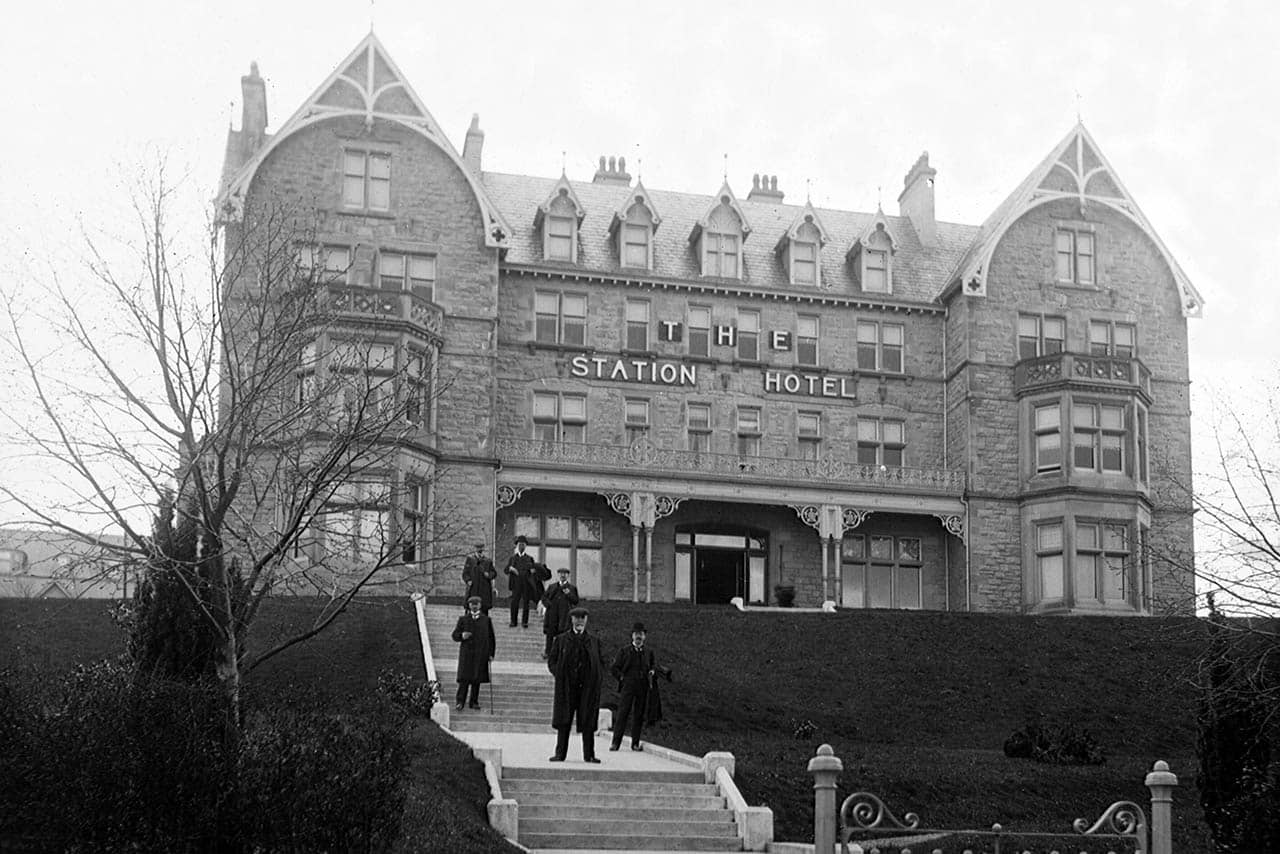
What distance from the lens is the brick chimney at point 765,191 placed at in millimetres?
52875

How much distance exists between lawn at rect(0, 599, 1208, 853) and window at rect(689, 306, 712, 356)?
9.62 metres

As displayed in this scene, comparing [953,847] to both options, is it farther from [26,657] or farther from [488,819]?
[26,657]

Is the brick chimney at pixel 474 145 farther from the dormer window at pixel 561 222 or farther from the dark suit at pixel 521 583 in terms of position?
the dark suit at pixel 521 583

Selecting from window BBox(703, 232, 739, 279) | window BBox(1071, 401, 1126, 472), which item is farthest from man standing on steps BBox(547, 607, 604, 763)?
window BBox(703, 232, 739, 279)

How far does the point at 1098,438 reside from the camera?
144 feet

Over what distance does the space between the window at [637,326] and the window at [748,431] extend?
314cm

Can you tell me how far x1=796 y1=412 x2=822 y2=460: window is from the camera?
149 ft

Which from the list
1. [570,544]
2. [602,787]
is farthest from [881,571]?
[602,787]

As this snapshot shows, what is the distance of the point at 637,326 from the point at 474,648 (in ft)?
68.5

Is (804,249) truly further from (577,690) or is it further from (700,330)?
(577,690)

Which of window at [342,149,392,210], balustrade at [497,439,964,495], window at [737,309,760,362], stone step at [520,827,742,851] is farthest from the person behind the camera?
window at [737,309,760,362]

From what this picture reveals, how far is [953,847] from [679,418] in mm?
26424

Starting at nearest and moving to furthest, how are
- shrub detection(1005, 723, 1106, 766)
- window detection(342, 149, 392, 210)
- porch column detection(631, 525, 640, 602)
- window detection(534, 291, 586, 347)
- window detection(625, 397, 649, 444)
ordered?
shrub detection(1005, 723, 1106, 766) → porch column detection(631, 525, 640, 602) → window detection(342, 149, 392, 210) → window detection(625, 397, 649, 444) → window detection(534, 291, 586, 347)

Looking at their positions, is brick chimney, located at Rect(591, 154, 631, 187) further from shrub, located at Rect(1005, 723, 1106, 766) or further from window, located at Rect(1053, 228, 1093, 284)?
shrub, located at Rect(1005, 723, 1106, 766)
